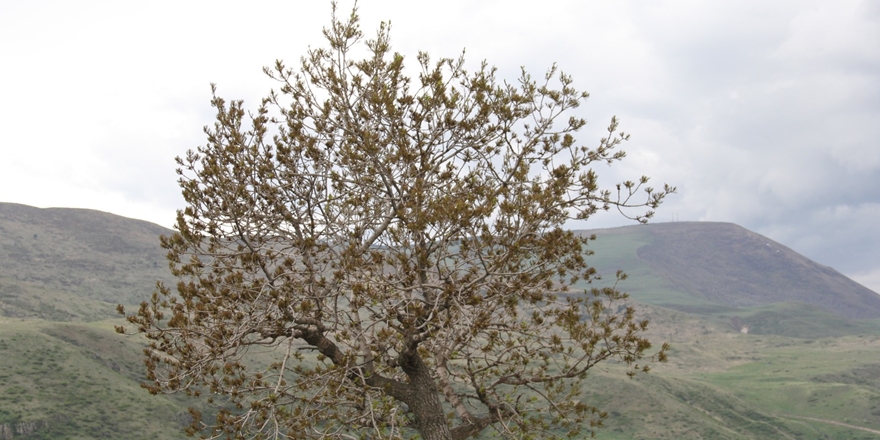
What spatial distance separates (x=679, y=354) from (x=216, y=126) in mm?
157630

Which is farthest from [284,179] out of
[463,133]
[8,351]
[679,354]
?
[679,354]

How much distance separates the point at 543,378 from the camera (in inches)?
561

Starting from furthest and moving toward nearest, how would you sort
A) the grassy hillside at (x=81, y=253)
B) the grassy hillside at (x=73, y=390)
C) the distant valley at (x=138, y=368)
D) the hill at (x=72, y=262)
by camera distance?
the grassy hillside at (x=81, y=253) < the hill at (x=72, y=262) < the distant valley at (x=138, y=368) < the grassy hillside at (x=73, y=390)

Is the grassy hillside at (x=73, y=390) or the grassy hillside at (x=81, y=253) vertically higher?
the grassy hillside at (x=81, y=253)

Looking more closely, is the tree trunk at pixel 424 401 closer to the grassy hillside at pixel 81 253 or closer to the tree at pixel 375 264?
the tree at pixel 375 264

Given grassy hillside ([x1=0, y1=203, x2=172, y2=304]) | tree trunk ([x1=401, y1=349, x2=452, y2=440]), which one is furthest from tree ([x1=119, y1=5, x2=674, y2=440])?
grassy hillside ([x1=0, y1=203, x2=172, y2=304])

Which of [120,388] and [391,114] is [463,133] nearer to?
[391,114]

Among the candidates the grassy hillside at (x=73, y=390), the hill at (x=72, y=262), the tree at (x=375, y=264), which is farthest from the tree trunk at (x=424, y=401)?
the hill at (x=72, y=262)

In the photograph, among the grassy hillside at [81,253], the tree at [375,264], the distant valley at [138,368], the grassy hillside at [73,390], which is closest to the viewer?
the tree at [375,264]

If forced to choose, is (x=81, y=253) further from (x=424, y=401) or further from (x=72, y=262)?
(x=424, y=401)

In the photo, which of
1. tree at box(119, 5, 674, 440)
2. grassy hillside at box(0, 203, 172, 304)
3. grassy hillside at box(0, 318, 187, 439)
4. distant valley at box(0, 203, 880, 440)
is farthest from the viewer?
grassy hillside at box(0, 203, 172, 304)

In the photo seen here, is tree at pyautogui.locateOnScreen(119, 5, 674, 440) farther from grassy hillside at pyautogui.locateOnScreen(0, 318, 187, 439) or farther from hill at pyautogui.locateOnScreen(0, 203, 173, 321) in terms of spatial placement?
hill at pyautogui.locateOnScreen(0, 203, 173, 321)

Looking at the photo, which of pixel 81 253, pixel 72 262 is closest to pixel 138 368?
pixel 72 262

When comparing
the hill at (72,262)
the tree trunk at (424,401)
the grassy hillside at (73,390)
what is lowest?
the grassy hillside at (73,390)
